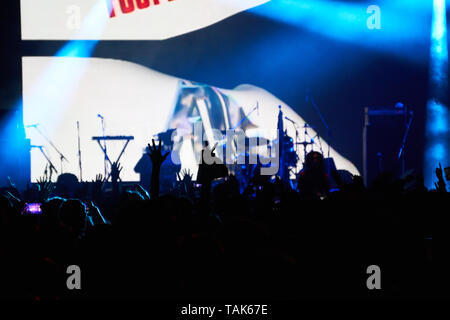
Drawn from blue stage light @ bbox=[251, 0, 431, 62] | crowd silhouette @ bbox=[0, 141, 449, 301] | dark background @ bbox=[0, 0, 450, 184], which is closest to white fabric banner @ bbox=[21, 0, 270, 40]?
dark background @ bbox=[0, 0, 450, 184]

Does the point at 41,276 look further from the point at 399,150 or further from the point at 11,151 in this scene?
the point at 399,150

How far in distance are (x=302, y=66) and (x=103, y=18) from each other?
13.0ft

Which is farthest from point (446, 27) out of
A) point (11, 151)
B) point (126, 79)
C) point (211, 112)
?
point (11, 151)

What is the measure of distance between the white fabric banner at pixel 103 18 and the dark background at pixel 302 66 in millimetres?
278

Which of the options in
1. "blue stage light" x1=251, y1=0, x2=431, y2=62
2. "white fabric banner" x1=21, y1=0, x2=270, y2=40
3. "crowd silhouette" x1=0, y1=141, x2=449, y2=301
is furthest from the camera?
"blue stage light" x1=251, y1=0, x2=431, y2=62

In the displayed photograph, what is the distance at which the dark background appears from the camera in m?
10.1

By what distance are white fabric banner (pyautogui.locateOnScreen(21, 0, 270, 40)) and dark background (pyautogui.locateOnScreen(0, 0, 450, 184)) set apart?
0.91ft

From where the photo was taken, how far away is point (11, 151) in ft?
29.0

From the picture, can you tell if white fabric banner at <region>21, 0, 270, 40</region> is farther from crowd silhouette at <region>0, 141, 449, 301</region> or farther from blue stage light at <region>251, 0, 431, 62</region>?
crowd silhouette at <region>0, 141, 449, 301</region>

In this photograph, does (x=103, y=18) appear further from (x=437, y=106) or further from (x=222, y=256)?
(x=222, y=256)

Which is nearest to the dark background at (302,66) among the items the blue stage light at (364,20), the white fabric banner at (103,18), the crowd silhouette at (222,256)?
the blue stage light at (364,20)

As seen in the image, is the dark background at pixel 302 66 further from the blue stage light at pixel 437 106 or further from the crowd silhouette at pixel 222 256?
the crowd silhouette at pixel 222 256

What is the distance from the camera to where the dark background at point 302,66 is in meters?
10.1
